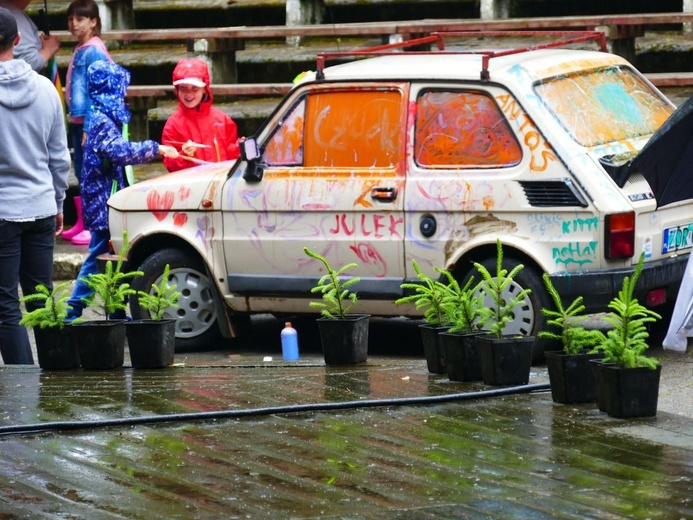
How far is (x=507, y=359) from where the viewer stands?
8023 mm

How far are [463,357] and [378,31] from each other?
327 inches

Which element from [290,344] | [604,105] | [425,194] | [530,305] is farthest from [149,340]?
[604,105]

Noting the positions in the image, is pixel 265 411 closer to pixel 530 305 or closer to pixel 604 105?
pixel 530 305

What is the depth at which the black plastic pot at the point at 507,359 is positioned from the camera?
8.02m

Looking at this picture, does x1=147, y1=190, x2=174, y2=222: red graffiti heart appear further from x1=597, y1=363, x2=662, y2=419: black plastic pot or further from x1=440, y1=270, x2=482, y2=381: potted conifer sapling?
x1=597, y1=363, x2=662, y2=419: black plastic pot

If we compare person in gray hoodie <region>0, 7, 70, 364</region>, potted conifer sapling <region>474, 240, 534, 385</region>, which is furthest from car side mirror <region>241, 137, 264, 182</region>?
potted conifer sapling <region>474, 240, 534, 385</region>

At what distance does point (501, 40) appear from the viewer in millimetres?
17375

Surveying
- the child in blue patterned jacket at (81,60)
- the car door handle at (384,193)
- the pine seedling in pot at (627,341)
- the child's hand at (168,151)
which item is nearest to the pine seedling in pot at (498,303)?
the pine seedling in pot at (627,341)

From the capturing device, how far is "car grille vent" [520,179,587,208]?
934cm

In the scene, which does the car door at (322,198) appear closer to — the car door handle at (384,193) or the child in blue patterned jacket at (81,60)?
the car door handle at (384,193)

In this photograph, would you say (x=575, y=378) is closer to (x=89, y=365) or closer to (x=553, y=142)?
(x=553, y=142)

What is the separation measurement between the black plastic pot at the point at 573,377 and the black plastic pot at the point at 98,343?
8.53 feet

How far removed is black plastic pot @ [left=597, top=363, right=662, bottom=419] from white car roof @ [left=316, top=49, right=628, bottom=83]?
9.39 ft

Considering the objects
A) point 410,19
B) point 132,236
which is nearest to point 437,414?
point 132,236
